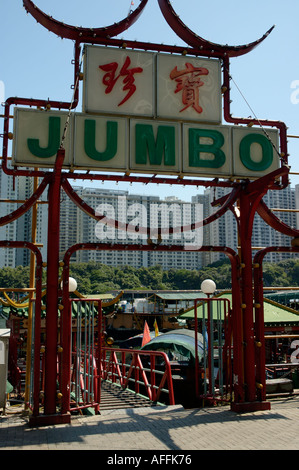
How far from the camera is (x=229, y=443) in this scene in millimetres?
5902

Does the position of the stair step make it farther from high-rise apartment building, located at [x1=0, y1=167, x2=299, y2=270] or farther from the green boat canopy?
high-rise apartment building, located at [x1=0, y1=167, x2=299, y2=270]

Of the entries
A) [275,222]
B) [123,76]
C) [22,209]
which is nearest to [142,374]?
[275,222]

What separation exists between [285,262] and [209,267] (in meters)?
15.5

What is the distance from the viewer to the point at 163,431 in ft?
21.5

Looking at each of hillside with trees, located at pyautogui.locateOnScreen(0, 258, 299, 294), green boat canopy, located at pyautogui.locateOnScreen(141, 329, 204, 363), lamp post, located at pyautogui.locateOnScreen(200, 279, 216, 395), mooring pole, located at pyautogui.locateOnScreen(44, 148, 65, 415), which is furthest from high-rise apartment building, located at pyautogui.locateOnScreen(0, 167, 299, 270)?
hillside with trees, located at pyautogui.locateOnScreen(0, 258, 299, 294)

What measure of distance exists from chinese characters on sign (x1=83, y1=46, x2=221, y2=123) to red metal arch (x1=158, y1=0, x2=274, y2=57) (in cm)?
29

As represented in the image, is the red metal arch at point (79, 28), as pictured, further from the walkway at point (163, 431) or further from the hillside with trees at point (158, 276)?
the hillside with trees at point (158, 276)

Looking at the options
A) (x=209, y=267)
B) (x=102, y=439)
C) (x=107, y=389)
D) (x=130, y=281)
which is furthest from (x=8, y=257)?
(x=102, y=439)

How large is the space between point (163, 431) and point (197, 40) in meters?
7.19

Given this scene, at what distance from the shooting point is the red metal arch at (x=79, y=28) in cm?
793

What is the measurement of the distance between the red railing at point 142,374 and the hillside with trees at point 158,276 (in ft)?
178

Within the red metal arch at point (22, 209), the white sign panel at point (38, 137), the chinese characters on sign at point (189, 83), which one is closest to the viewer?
the red metal arch at point (22, 209)

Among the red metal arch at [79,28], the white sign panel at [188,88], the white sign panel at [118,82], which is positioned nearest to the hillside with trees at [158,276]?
the white sign panel at [188,88]

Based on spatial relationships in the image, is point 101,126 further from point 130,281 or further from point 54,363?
point 130,281
